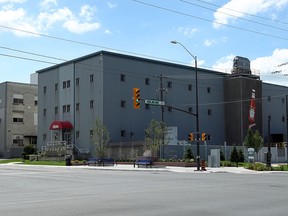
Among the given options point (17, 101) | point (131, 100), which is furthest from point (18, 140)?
point (131, 100)

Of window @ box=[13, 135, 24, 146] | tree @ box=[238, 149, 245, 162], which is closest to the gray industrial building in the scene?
tree @ box=[238, 149, 245, 162]

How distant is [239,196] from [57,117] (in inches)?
2356

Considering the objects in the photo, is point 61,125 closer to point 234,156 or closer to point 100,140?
point 100,140

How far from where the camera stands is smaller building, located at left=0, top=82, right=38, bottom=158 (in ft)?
282

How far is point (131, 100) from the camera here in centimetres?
6600

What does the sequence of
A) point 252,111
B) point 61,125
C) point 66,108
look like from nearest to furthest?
point 61,125 → point 66,108 → point 252,111

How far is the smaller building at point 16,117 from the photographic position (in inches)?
3388

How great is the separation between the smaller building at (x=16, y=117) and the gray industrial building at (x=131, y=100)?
11815mm

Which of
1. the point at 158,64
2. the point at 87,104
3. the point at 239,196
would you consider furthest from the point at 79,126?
the point at 239,196

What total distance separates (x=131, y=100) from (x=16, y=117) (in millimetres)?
31698

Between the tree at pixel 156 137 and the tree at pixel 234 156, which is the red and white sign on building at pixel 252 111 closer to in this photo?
the tree at pixel 234 156

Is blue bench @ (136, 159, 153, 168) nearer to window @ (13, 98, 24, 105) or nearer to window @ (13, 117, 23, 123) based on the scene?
window @ (13, 117, 23, 123)

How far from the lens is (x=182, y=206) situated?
13.0m

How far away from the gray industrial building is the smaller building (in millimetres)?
11815
